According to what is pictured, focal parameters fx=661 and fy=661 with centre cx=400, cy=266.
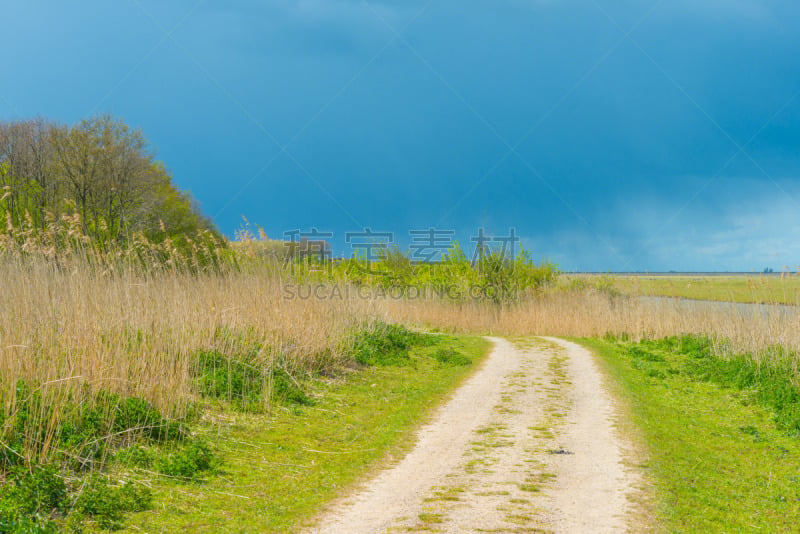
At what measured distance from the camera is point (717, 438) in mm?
10695

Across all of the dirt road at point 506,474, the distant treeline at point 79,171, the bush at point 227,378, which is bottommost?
the dirt road at point 506,474

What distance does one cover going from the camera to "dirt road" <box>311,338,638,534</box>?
20.5 ft

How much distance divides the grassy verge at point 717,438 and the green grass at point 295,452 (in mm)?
Answer: 3611

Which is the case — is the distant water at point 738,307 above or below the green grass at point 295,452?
above

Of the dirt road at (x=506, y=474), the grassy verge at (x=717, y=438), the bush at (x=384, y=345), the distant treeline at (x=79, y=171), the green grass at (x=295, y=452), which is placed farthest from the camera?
the distant treeline at (x=79, y=171)

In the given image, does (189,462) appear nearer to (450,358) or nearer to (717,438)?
(717,438)

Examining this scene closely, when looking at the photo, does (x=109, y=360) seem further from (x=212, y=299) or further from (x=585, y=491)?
(x=585, y=491)

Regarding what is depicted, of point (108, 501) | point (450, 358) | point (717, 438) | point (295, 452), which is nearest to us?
point (108, 501)

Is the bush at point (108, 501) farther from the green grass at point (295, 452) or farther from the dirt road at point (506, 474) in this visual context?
the dirt road at point (506, 474)

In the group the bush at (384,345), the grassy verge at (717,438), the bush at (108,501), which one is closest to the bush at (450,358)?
the bush at (384,345)

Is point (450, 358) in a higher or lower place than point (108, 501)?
higher

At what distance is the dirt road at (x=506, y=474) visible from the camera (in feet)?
20.5

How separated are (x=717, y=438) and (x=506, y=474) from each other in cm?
485

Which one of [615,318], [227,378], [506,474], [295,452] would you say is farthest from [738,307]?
[295,452]
